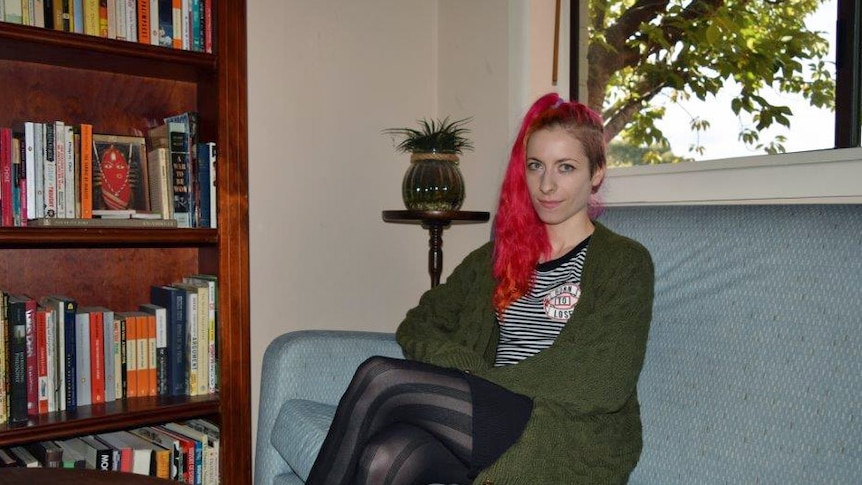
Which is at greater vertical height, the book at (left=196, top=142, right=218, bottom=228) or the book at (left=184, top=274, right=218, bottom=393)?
the book at (left=196, top=142, right=218, bottom=228)

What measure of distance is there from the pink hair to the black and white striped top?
0.02 m

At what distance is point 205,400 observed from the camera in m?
2.01

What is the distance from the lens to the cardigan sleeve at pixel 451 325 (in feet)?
4.90

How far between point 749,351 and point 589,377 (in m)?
0.26

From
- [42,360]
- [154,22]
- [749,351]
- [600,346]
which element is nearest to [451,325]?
[600,346]

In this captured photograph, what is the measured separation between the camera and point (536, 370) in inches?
52.5

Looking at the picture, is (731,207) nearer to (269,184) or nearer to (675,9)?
(675,9)

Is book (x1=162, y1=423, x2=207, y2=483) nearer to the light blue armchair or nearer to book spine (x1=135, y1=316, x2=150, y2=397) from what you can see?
book spine (x1=135, y1=316, x2=150, y2=397)

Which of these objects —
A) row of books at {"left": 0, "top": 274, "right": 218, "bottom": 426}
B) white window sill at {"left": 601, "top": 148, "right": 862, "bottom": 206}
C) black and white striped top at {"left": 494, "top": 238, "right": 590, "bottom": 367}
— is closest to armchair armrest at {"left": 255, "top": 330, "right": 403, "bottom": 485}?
black and white striped top at {"left": 494, "top": 238, "right": 590, "bottom": 367}

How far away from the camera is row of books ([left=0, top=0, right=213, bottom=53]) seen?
1.79 meters

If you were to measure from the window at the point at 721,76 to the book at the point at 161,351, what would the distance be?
4.37 ft

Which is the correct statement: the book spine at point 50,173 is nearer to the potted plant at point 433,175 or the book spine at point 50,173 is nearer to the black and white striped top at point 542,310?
the potted plant at point 433,175

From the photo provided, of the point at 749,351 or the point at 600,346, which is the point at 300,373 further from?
the point at 749,351

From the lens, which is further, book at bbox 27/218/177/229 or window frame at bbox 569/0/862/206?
book at bbox 27/218/177/229
